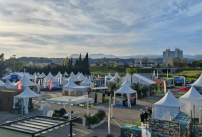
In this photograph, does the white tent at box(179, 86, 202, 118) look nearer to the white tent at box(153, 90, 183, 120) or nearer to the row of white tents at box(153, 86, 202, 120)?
the row of white tents at box(153, 86, 202, 120)

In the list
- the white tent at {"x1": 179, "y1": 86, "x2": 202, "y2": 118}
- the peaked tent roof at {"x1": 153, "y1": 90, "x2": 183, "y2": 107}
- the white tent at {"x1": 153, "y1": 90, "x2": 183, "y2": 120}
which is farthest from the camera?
the white tent at {"x1": 179, "y1": 86, "x2": 202, "y2": 118}

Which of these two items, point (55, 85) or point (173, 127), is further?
point (55, 85)

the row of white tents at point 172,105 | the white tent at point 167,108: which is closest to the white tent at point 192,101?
the row of white tents at point 172,105

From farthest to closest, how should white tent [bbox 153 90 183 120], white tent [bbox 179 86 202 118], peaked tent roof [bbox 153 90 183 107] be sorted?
white tent [bbox 179 86 202 118] < peaked tent roof [bbox 153 90 183 107] < white tent [bbox 153 90 183 120]

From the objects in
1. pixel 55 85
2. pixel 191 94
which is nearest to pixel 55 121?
pixel 191 94

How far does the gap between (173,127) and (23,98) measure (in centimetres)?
1499

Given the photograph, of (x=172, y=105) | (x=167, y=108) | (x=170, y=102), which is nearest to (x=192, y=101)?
(x=170, y=102)

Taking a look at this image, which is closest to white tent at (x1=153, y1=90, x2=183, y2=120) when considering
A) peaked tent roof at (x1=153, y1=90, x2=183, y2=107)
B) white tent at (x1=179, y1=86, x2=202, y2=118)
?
peaked tent roof at (x1=153, y1=90, x2=183, y2=107)

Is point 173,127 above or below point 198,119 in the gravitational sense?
above

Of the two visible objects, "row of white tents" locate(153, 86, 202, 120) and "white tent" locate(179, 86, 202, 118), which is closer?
"row of white tents" locate(153, 86, 202, 120)

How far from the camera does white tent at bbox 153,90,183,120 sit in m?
16.6

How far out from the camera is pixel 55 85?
39688mm

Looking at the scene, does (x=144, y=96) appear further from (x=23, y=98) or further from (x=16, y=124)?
(x=16, y=124)

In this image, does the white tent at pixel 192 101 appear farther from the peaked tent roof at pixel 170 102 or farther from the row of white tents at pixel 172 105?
the peaked tent roof at pixel 170 102
